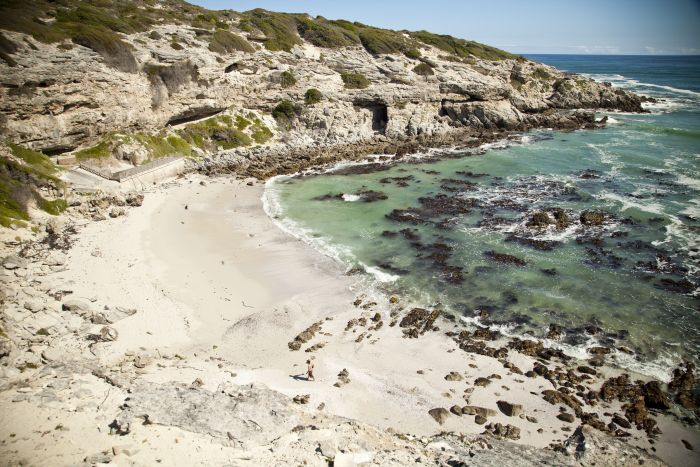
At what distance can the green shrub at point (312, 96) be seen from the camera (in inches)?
2021

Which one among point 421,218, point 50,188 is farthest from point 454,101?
point 50,188

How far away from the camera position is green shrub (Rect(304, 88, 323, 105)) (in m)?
51.3

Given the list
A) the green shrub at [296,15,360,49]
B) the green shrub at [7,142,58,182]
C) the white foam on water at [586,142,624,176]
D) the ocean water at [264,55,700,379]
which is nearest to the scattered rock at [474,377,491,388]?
the ocean water at [264,55,700,379]

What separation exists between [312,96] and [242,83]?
29.6 ft

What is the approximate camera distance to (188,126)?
44.3 m

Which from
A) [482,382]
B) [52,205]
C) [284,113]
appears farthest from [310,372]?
[284,113]

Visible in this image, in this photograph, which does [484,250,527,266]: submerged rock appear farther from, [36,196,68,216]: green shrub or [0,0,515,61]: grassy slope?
[0,0,515,61]: grassy slope

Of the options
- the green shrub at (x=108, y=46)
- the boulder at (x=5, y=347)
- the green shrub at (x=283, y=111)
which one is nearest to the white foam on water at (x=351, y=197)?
the green shrub at (x=283, y=111)

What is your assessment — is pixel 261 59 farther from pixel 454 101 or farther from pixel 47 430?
pixel 47 430

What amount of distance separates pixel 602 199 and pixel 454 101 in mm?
29768

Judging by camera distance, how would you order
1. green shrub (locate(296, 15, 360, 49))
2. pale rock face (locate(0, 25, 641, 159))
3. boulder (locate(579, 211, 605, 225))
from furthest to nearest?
1. green shrub (locate(296, 15, 360, 49))
2. pale rock face (locate(0, 25, 641, 159))
3. boulder (locate(579, 211, 605, 225))

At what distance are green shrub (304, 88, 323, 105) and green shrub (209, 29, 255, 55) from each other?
34.0ft

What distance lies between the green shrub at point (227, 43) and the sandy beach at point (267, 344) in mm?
31809

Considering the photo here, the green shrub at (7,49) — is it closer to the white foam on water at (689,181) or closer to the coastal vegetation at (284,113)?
the coastal vegetation at (284,113)
